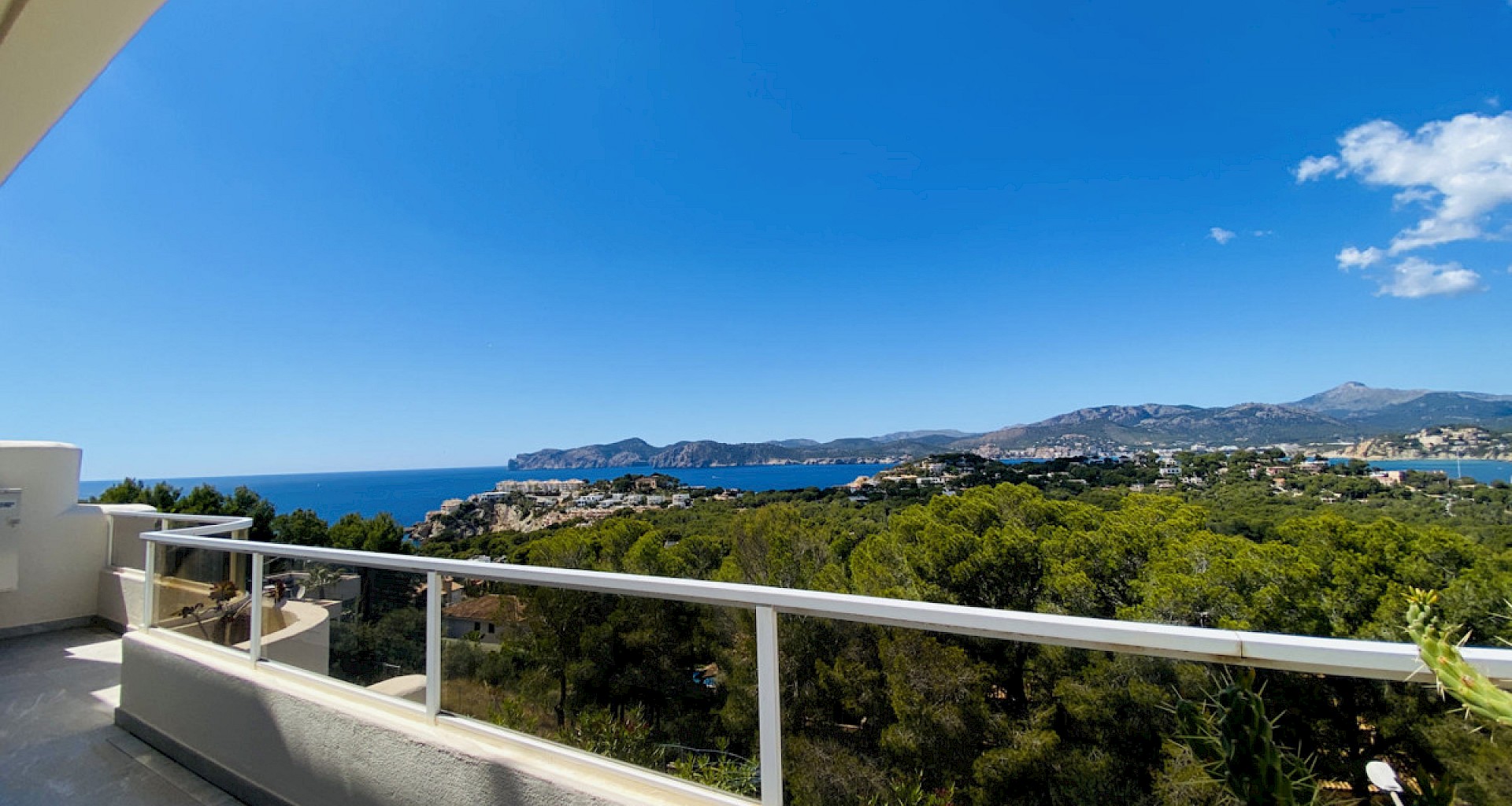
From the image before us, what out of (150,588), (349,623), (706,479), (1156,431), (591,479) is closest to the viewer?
(349,623)

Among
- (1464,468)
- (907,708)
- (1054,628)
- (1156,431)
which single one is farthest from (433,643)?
(1156,431)

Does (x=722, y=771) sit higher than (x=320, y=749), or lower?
higher

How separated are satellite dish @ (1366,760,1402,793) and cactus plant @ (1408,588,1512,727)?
0.50ft

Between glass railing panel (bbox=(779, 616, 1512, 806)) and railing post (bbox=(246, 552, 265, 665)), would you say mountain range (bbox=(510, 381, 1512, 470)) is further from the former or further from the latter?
railing post (bbox=(246, 552, 265, 665))

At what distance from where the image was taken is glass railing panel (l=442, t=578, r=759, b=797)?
1688 mm

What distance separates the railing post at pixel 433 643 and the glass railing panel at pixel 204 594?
1.53 metres

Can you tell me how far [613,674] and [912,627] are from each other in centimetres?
105

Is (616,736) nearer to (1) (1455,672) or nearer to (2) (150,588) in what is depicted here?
(1) (1455,672)

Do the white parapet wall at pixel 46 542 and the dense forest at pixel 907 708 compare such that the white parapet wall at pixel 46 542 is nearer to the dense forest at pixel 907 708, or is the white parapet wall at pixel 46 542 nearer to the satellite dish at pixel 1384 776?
the dense forest at pixel 907 708

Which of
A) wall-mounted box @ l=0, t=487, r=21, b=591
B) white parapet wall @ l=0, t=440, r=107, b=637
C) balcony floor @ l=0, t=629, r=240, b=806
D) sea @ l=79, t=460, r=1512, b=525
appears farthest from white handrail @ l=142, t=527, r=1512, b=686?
sea @ l=79, t=460, r=1512, b=525

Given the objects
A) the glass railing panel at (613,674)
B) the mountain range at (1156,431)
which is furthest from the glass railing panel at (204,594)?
the mountain range at (1156,431)

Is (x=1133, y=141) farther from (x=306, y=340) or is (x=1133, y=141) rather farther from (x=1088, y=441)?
(x=306, y=340)

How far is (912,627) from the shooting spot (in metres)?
1.46

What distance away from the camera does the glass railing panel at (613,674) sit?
1688mm
